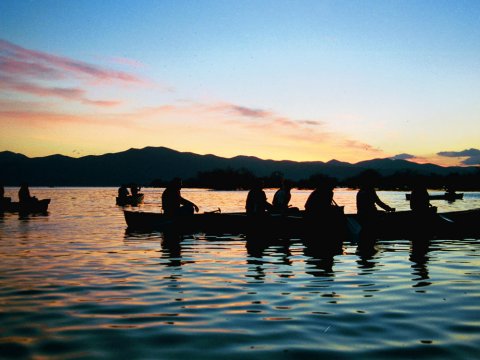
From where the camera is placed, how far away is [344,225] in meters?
20.1

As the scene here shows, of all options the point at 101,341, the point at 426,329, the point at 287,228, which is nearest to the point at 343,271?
the point at 426,329

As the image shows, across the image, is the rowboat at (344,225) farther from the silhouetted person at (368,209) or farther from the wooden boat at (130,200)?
the wooden boat at (130,200)

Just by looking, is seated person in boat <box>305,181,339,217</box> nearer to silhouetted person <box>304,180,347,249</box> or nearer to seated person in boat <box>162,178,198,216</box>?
silhouetted person <box>304,180,347,249</box>

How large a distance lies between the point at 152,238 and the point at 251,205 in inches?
185

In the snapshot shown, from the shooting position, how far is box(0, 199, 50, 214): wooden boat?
1515 inches

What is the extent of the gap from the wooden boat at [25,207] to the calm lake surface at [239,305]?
79.3 ft

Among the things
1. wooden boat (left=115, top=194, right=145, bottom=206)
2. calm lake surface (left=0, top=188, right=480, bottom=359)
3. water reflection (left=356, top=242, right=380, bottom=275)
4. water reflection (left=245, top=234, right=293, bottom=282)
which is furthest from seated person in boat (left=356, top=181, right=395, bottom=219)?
wooden boat (left=115, top=194, right=145, bottom=206)

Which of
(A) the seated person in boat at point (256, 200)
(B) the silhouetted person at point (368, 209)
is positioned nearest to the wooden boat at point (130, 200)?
(A) the seated person in boat at point (256, 200)

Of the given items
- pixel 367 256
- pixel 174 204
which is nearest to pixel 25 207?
pixel 174 204

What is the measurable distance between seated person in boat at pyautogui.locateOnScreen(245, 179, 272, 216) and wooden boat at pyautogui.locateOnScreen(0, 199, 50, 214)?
2350cm

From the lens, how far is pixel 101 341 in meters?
6.33

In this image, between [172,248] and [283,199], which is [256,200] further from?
[172,248]

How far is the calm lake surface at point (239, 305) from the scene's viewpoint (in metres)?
6.07

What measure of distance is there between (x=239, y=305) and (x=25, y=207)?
113 feet
